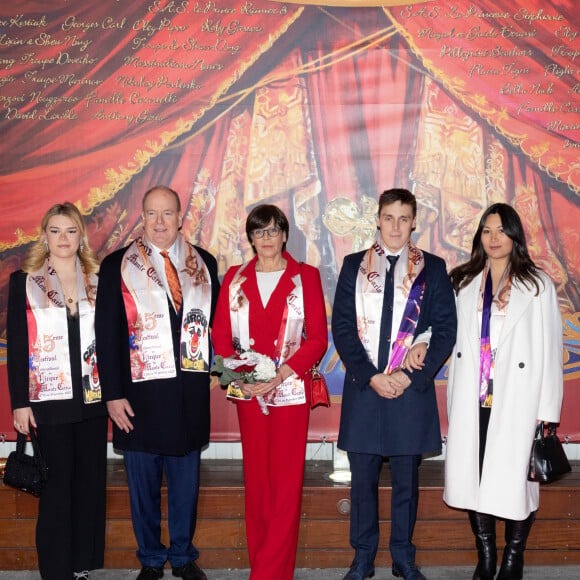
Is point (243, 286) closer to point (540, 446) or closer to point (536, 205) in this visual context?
point (540, 446)

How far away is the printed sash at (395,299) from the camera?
3.26m

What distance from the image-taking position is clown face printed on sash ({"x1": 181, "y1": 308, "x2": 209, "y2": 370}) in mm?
3338

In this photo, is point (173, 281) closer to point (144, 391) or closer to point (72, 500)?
point (144, 391)

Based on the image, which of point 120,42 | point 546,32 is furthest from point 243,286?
point 546,32

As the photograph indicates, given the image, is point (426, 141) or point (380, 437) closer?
point (380, 437)

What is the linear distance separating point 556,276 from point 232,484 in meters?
2.11

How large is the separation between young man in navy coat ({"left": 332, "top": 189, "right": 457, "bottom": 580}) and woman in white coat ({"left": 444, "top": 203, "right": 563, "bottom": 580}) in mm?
115

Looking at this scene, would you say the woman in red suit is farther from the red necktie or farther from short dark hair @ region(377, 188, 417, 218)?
short dark hair @ region(377, 188, 417, 218)

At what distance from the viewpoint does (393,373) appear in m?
3.23

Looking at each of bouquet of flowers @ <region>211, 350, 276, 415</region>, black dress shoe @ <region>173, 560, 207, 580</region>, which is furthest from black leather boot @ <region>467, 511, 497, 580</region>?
black dress shoe @ <region>173, 560, 207, 580</region>

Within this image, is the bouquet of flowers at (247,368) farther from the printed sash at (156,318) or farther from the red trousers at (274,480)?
the printed sash at (156,318)

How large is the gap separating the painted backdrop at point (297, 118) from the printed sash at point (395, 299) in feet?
2.61

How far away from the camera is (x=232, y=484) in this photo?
3.70 m

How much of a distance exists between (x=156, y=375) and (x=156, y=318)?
257 millimetres
